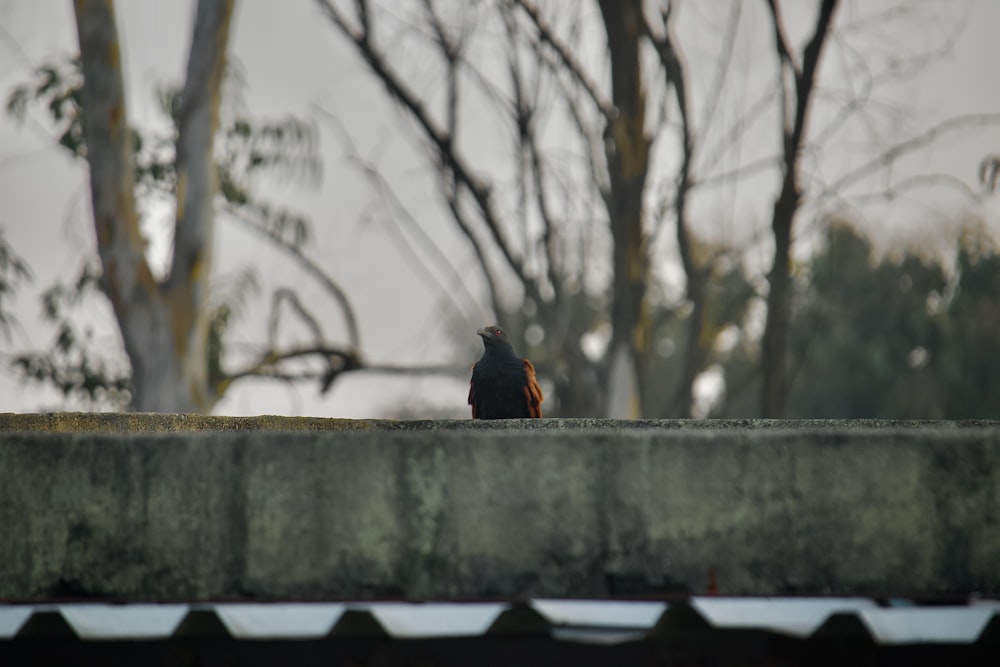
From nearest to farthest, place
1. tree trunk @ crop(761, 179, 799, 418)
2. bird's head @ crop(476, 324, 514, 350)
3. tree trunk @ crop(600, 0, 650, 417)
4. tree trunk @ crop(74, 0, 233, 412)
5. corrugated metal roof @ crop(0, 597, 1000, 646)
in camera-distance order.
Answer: corrugated metal roof @ crop(0, 597, 1000, 646), bird's head @ crop(476, 324, 514, 350), tree trunk @ crop(74, 0, 233, 412), tree trunk @ crop(600, 0, 650, 417), tree trunk @ crop(761, 179, 799, 418)

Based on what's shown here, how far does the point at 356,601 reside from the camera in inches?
107

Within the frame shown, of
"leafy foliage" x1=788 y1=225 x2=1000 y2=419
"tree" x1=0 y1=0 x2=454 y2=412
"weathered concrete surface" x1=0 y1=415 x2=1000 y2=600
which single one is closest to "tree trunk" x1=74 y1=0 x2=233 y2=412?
"tree" x1=0 y1=0 x2=454 y2=412

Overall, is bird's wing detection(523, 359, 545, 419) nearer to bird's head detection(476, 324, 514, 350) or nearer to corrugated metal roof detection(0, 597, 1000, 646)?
bird's head detection(476, 324, 514, 350)

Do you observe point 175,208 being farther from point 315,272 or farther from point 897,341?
point 897,341

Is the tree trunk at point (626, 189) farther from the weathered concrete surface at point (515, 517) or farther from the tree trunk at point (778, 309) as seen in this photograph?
the weathered concrete surface at point (515, 517)

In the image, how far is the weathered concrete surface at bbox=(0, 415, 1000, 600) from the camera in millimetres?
2713

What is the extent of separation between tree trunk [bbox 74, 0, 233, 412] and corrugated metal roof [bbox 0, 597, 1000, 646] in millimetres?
6992

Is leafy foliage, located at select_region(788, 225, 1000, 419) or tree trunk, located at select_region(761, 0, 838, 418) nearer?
tree trunk, located at select_region(761, 0, 838, 418)

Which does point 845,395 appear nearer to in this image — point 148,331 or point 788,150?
point 788,150

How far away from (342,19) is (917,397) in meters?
19.7

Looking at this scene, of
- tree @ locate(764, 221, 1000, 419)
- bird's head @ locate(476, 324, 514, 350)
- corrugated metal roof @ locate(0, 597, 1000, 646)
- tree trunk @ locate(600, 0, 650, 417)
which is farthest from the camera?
tree @ locate(764, 221, 1000, 419)

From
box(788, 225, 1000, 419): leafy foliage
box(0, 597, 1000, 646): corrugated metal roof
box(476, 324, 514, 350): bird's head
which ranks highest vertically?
box(476, 324, 514, 350): bird's head

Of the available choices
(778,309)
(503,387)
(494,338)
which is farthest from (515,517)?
(778,309)

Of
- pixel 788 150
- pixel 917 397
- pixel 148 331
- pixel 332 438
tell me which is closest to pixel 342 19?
pixel 148 331
